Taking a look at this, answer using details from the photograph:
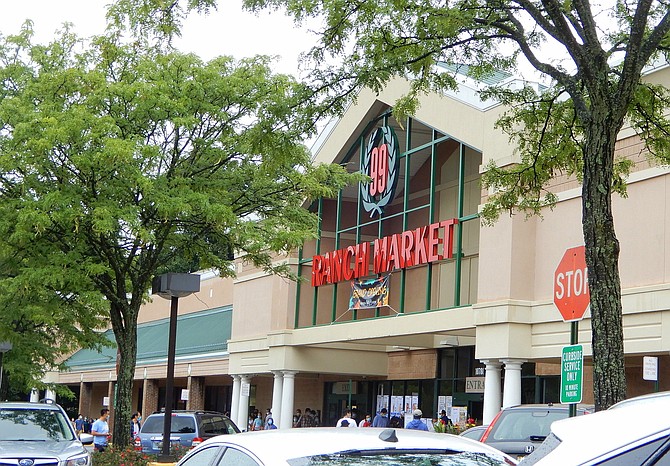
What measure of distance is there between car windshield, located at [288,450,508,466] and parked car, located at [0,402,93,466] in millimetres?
9489

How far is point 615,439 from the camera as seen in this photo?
3346 millimetres

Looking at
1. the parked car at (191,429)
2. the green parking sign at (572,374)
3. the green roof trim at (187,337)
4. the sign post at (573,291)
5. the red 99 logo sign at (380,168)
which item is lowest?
Result: the parked car at (191,429)

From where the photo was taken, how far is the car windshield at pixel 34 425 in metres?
15.2

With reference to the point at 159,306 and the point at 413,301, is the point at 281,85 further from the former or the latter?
the point at 159,306

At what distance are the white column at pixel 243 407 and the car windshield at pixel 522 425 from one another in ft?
72.4

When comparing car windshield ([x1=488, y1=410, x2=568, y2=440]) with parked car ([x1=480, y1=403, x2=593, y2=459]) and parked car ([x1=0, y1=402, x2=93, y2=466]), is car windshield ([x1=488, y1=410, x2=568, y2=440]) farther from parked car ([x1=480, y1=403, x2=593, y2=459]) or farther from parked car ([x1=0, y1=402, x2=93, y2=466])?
parked car ([x1=0, y1=402, x2=93, y2=466])

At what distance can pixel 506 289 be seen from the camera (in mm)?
25031

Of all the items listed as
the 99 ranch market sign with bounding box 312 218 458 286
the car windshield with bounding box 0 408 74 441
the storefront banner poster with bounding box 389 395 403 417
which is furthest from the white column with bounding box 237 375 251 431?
the car windshield with bounding box 0 408 74 441

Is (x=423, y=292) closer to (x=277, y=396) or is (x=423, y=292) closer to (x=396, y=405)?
(x=396, y=405)

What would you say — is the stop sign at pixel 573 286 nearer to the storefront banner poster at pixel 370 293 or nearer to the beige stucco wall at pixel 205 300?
the storefront banner poster at pixel 370 293

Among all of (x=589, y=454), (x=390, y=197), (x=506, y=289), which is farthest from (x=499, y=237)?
(x=589, y=454)

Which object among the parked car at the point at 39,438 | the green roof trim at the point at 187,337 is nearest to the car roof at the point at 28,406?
the parked car at the point at 39,438

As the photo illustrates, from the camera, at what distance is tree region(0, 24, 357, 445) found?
63.5 feet

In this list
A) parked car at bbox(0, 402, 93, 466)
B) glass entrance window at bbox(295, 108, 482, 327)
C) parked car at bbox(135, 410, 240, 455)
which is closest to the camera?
parked car at bbox(0, 402, 93, 466)
